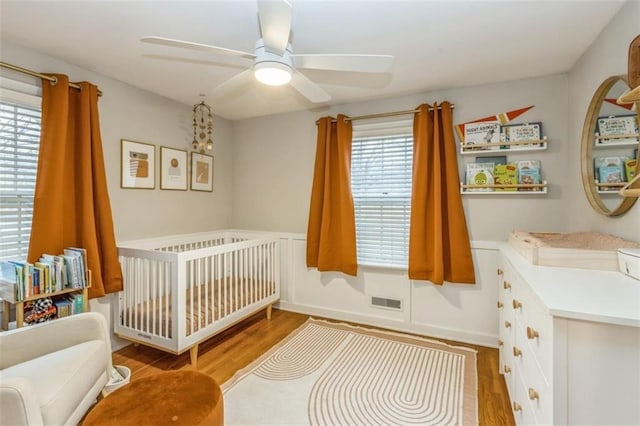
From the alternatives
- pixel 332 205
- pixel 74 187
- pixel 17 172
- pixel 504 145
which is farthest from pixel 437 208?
pixel 17 172

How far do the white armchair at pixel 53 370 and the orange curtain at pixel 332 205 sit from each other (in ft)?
6.27

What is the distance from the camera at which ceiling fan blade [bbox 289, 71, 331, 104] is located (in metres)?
1.75

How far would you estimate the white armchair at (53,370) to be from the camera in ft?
Result: 3.73

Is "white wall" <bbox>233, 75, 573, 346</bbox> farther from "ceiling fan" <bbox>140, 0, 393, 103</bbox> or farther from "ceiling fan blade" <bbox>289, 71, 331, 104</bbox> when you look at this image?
"ceiling fan" <bbox>140, 0, 393, 103</bbox>

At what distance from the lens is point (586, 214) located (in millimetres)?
2057

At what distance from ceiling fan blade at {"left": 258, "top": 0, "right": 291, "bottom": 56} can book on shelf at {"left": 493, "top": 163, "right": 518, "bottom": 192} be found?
205cm

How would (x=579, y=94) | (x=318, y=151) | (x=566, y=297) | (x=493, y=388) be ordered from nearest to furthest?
1. (x=566, y=297)
2. (x=493, y=388)
3. (x=579, y=94)
4. (x=318, y=151)

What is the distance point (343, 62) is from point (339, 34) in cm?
38

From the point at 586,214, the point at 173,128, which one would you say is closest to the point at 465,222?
the point at 586,214

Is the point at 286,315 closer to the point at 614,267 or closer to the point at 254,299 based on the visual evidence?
the point at 254,299

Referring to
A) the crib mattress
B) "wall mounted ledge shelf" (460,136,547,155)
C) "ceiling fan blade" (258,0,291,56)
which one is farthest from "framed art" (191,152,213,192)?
"wall mounted ledge shelf" (460,136,547,155)

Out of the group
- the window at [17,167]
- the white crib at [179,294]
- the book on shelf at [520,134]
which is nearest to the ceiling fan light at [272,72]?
the white crib at [179,294]

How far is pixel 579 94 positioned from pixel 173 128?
348 cm

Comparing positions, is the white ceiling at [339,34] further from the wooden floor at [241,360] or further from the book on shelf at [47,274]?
the wooden floor at [241,360]
